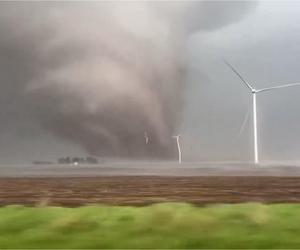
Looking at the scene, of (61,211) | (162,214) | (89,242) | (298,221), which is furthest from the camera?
(61,211)

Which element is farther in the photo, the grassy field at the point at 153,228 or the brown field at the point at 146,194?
the brown field at the point at 146,194

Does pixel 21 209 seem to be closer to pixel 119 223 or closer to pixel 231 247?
pixel 119 223

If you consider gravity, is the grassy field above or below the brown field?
below

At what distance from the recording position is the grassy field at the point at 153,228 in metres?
25.8

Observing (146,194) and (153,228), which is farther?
(146,194)

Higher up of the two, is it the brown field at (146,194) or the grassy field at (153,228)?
the brown field at (146,194)

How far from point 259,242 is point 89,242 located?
841 cm

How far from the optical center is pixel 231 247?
2488 centimetres

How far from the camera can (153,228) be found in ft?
96.3

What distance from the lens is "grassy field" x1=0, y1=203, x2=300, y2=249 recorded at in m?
25.8

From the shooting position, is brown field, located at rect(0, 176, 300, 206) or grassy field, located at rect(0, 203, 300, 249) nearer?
grassy field, located at rect(0, 203, 300, 249)

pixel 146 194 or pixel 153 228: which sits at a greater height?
pixel 146 194

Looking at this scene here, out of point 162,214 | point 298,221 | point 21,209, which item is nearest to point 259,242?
point 298,221

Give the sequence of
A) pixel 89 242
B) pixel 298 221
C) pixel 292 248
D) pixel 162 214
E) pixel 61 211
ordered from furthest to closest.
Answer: pixel 61 211 < pixel 162 214 < pixel 298 221 < pixel 89 242 < pixel 292 248
